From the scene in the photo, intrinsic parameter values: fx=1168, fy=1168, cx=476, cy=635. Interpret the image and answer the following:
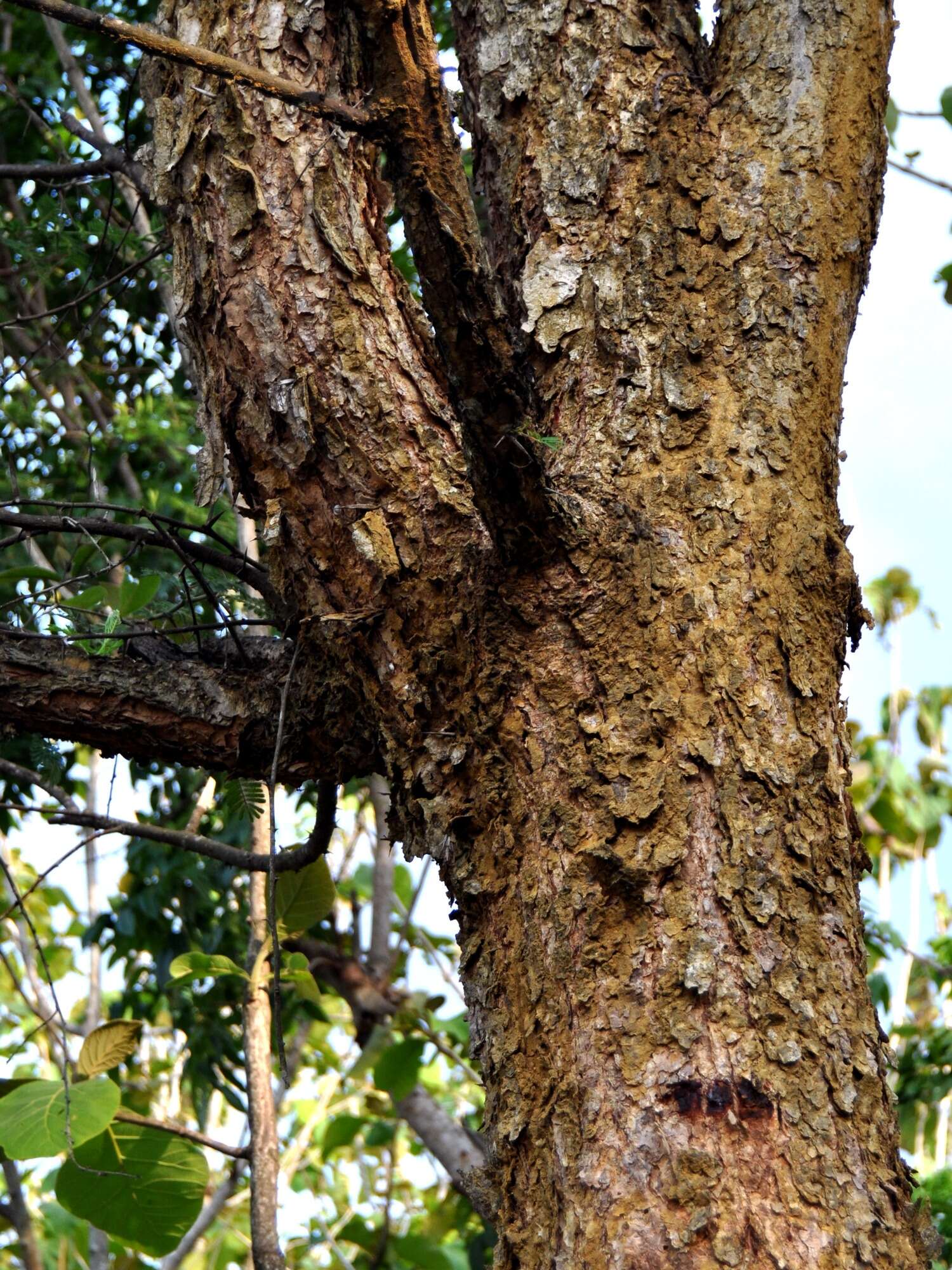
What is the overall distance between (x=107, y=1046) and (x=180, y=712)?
83cm

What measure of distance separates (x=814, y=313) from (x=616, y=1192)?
3.55 ft

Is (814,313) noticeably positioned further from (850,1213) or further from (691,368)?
(850,1213)

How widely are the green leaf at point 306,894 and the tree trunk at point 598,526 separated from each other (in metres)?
0.53

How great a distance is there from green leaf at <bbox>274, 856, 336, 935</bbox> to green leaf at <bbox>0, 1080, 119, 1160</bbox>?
378mm

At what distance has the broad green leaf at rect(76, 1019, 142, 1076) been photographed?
77.3 inches

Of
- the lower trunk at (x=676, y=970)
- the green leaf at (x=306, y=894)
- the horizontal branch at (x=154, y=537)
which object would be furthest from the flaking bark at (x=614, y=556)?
the green leaf at (x=306, y=894)

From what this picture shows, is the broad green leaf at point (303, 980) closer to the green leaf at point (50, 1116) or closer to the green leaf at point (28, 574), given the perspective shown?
the green leaf at point (50, 1116)

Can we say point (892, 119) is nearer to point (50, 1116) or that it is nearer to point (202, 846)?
point (202, 846)

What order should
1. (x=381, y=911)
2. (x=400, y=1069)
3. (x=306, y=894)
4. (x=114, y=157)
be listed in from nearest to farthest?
(x=306, y=894)
(x=114, y=157)
(x=400, y=1069)
(x=381, y=911)

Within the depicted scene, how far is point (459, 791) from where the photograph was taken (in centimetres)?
128

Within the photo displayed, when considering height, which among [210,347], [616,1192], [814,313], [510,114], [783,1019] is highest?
[510,114]

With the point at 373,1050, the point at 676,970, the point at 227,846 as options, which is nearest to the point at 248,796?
the point at 227,846

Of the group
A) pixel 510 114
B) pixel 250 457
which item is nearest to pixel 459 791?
pixel 250 457

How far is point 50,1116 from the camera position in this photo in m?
1.63
